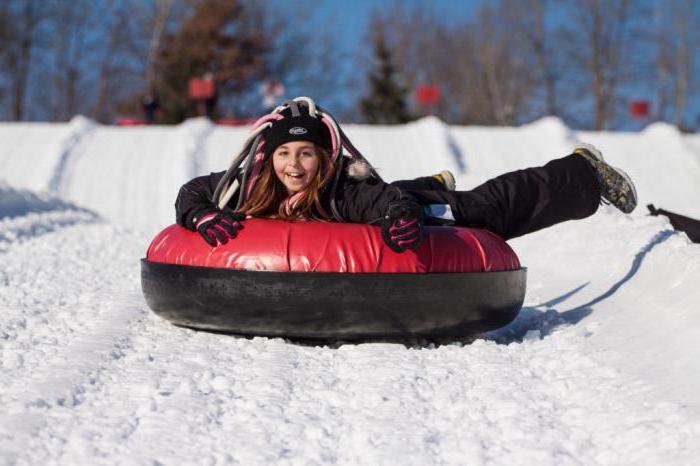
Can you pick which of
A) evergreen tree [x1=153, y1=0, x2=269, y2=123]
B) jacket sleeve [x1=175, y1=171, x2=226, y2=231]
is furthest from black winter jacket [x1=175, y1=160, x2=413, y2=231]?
evergreen tree [x1=153, y1=0, x2=269, y2=123]

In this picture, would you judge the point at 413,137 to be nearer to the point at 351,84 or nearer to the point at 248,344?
the point at 248,344

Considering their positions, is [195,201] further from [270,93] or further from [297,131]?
[270,93]

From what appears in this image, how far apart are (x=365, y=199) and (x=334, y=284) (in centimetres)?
44

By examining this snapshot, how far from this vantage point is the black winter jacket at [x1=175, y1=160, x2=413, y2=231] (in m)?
3.05

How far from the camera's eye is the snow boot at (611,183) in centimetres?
358

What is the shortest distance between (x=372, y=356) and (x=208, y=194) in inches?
43.1

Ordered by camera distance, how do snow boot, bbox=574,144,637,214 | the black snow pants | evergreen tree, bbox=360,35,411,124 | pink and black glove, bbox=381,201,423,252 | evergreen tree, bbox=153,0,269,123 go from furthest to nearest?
evergreen tree, bbox=360,35,411,124 < evergreen tree, bbox=153,0,269,123 < snow boot, bbox=574,144,637,214 < the black snow pants < pink and black glove, bbox=381,201,423,252

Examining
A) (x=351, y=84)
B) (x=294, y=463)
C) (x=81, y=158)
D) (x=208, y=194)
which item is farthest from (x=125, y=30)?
(x=294, y=463)

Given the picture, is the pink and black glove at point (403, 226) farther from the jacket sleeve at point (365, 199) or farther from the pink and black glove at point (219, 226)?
the pink and black glove at point (219, 226)

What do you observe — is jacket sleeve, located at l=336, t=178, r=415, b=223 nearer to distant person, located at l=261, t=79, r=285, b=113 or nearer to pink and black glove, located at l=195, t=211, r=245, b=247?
pink and black glove, located at l=195, t=211, r=245, b=247

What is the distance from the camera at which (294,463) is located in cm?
176

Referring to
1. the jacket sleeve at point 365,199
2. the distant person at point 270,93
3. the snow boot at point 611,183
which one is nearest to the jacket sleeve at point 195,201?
the jacket sleeve at point 365,199

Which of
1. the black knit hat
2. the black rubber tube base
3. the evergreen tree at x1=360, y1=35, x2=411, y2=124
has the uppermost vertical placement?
the black knit hat

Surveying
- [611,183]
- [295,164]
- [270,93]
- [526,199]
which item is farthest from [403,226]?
[270,93]
